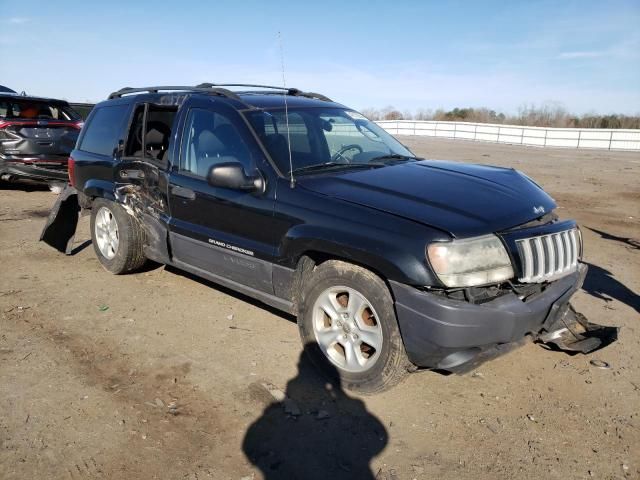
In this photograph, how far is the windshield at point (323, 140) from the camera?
4.11 m

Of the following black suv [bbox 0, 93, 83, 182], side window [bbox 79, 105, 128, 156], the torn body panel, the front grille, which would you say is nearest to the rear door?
side window [bbox 79, 105, 128, 156]

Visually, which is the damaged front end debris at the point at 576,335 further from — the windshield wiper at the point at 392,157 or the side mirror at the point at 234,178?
the side mirror at the point at 234,178

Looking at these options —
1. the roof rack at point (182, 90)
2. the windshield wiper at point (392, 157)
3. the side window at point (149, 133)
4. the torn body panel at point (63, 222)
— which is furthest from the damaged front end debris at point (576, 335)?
the torn body panel at point (63, 222)

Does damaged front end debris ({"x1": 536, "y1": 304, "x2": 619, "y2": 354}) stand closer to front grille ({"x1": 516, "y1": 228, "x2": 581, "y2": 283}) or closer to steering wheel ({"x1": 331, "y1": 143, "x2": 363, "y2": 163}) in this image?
front grille ({"x1": 516, "y1": 228, "x2": 581, "y2": 283})

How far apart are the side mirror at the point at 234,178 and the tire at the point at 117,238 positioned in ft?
6.02

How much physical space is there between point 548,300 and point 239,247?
2205 millimetres

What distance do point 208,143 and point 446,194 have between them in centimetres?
205

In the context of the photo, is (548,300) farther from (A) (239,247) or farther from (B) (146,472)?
(B) (146,472)

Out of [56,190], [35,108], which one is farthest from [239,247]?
[35,108]

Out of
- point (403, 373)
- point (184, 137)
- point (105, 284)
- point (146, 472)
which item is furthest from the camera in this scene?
point (105, 284)

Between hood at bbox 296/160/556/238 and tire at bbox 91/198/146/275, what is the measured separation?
236 centimetres

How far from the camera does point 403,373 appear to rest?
336 centimetres

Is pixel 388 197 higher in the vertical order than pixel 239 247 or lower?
higher

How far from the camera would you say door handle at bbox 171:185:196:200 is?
449 centimetres
